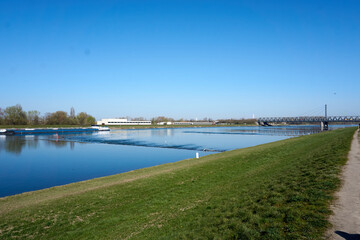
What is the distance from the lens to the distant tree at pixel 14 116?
449 ft

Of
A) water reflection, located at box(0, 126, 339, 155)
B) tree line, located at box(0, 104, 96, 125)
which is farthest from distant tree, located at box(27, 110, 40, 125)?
water reflection, located at box(0, 126, 339, 155)

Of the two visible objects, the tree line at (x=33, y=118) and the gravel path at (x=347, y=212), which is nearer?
the gravel path at (x=347, y=212)

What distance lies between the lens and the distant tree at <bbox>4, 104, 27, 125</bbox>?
137 metres

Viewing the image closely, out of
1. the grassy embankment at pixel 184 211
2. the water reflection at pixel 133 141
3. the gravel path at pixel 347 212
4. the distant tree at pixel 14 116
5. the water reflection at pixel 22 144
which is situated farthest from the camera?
the distant tree at pixel 14 116

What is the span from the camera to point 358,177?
9.09m

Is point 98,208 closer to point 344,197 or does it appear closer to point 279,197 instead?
point 279,197

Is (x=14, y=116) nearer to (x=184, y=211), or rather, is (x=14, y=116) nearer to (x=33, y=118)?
(x=33, y=118)

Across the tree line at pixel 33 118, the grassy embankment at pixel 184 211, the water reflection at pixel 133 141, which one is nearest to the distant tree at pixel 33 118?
the tree line at pixel 33 118


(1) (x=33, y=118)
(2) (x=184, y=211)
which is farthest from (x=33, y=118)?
(2) (x=184, y=211)

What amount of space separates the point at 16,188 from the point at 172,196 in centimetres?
1530

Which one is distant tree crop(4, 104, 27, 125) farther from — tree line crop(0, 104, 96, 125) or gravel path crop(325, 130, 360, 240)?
gravel path crop(325, 130, 360, 240)

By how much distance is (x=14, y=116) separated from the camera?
138125mm

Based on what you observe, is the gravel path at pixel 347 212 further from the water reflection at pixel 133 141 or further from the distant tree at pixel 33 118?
the distant tree at pixel 33 118

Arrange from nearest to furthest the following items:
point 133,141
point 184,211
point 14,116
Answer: point 184,211 < point 133,141 < point 14,116
